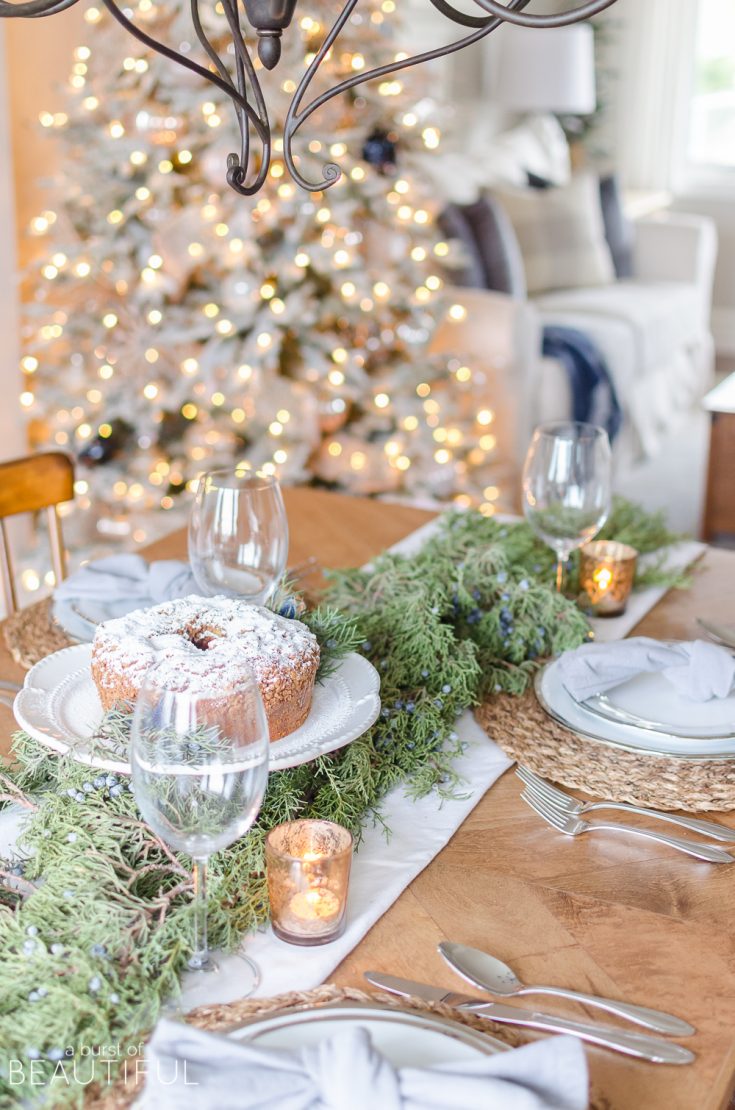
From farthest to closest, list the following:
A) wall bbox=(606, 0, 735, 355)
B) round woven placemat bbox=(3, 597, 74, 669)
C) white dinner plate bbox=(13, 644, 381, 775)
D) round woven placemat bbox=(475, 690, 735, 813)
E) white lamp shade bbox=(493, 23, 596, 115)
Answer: wall bbox=(606, 0, 735, 355)
white lamp shade bbox=(493, 23, 596, 115)
round woven placemat bbox=(3, 597, 74, 669)
round woven placemat bbox=(475, 690, 735, 813)
white dinner plate bbox=(13, 644, 381, 775)

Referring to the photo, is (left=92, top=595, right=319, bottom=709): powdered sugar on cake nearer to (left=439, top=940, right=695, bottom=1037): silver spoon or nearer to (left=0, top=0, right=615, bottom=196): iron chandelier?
(left=439, top=940, right=695, bottom=1037): silver spoon

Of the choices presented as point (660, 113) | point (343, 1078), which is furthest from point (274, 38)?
point (660, 113)

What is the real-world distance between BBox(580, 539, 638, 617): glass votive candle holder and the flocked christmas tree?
1767 millimetres

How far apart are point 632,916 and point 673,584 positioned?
0.69m

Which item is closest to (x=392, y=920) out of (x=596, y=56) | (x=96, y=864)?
(x=96, y=864)

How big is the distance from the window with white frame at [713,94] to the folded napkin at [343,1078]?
672cm

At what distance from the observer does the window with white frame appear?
646 cm

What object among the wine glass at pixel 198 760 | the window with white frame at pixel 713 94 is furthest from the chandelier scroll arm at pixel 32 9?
the window with white frame at pixel 713 94

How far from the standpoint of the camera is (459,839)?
935 mm

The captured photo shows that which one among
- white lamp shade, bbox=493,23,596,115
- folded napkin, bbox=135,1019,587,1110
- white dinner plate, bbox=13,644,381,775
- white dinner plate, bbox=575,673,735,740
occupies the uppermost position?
white lamp shade, bbox=493,23,596,115

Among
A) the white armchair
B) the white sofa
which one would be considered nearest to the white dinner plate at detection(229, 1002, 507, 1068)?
the white sofa

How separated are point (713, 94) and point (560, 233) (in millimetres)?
2376

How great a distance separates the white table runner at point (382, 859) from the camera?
769mm

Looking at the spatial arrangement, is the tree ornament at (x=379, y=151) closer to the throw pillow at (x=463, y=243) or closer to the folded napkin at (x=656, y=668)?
the throw pillow at (x=463, y=243)
